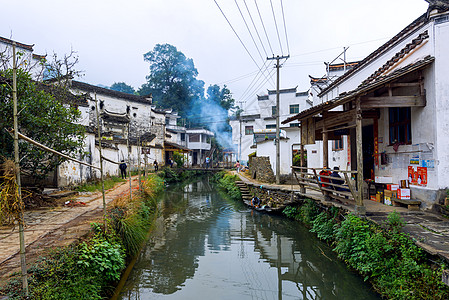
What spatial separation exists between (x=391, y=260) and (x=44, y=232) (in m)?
6.89

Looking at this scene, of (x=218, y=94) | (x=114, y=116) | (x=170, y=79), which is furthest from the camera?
(x=218, y=94)

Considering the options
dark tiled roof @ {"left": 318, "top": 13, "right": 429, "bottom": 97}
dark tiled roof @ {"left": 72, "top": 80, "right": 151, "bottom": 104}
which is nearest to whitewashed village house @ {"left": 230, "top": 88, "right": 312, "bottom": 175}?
dark tiled roof @ {"left": 318, "top": 13, "right": 429, "bottom": 97}

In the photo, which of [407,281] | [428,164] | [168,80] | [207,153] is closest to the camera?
[407,281]

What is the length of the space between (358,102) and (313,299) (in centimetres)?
462

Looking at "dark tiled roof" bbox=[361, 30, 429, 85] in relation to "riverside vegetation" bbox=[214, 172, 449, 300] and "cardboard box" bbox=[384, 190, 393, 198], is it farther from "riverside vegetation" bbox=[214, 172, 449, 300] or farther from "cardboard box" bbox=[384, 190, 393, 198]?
"riverside vegetation" bbox=[214, 172, 449, 300]

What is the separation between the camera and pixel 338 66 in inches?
677

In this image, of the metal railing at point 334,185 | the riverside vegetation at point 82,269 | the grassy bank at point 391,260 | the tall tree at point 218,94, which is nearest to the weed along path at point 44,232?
the riverside vegetation at point 82,269

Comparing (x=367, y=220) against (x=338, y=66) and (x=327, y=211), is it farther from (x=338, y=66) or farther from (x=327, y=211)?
(x=338, y=66)

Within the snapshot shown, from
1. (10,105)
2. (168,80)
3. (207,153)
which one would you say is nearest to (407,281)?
(10,105)

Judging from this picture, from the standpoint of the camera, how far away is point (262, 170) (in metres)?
18.6

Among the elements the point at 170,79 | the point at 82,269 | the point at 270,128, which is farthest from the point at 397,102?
the point at 170,79

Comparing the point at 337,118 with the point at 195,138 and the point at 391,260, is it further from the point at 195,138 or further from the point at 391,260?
the point at 195,138

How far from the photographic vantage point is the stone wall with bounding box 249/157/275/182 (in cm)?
1745

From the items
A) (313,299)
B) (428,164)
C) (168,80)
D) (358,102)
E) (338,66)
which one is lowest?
(313,299)
